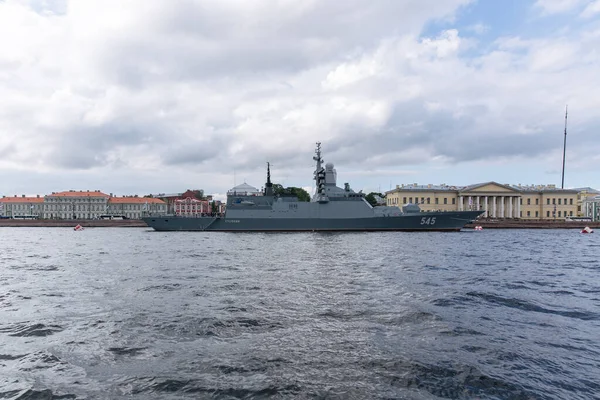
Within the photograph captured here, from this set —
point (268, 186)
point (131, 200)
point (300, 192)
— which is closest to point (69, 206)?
point (131, 200)

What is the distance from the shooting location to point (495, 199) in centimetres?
8944

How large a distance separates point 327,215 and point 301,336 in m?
38.6

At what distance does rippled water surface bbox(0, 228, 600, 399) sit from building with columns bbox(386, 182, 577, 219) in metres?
78.3

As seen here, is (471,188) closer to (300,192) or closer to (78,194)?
(300,192)

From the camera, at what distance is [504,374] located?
5.58 m

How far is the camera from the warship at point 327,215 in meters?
45.4

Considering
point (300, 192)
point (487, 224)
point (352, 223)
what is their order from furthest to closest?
point (300, 192) → point (487, 224) → point (352, 223)

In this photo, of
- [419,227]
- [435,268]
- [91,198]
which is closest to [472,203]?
[419,227]

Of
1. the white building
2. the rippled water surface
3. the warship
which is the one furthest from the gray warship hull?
the white building

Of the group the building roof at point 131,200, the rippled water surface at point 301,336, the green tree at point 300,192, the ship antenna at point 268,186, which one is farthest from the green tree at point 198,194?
the rippled water surface at point 301,336

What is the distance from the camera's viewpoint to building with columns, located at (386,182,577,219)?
8900 cm

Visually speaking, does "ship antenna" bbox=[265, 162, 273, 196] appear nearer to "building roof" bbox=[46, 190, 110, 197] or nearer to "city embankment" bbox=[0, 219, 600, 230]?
"city embankment" bbox=[0, 219, 600, 230]

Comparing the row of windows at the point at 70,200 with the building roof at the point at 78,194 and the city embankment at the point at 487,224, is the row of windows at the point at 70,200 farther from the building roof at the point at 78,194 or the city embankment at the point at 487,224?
the city embankment at the point at 487,224

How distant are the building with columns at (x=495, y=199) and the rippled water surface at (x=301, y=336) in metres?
78.3
